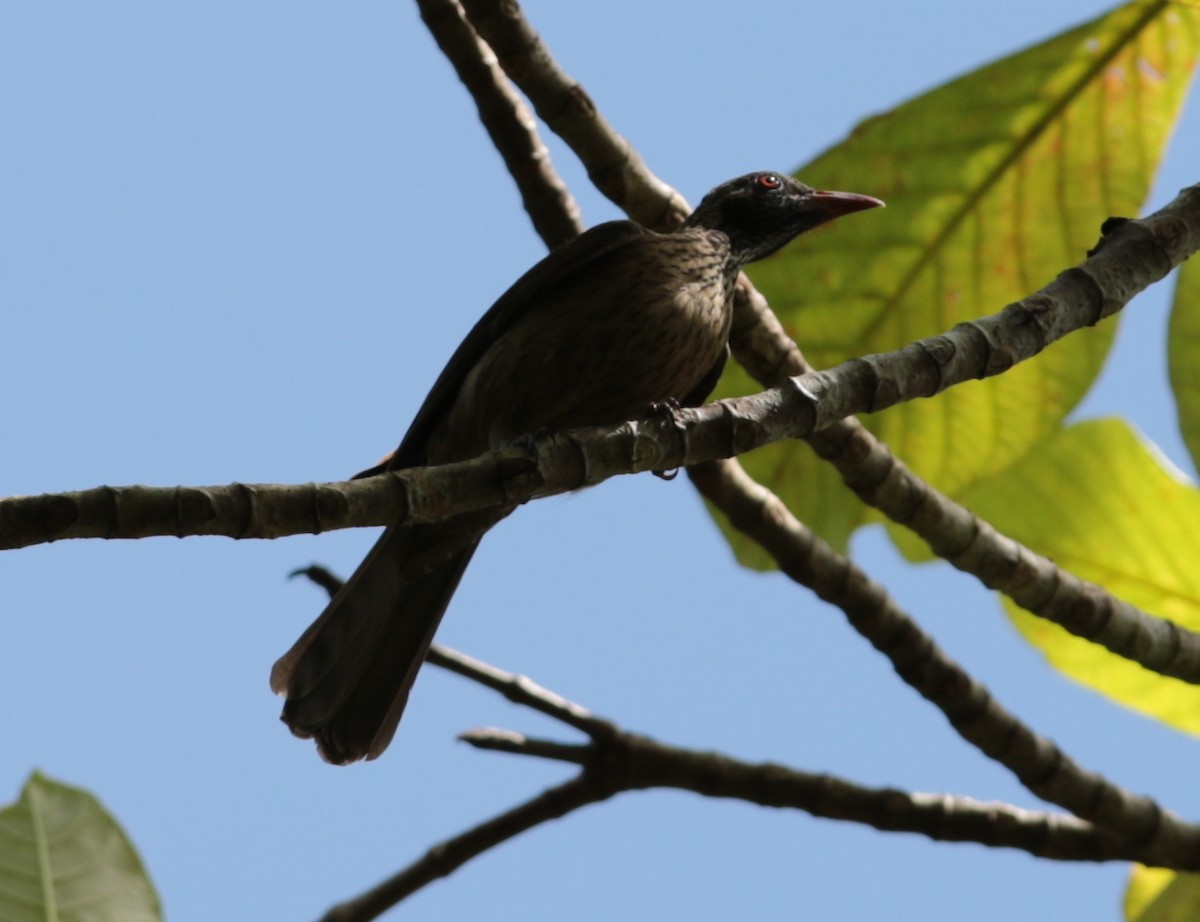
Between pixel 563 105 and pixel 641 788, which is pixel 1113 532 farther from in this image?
pixel 563 105

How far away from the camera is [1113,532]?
430 cm

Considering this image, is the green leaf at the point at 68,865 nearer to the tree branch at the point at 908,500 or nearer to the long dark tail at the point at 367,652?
the long dark tail at the point at 367,652

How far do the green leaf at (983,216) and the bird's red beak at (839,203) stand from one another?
42mm

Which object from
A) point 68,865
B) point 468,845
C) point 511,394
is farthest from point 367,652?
point 68,865

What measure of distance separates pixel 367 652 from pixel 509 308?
0.97 meters

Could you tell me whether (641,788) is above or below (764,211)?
Answer: below

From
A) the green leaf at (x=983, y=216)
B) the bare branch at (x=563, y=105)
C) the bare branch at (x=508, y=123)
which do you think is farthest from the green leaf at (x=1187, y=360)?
the bare branch at (x=508, y=123)

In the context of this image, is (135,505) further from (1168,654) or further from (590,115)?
(1168,654)

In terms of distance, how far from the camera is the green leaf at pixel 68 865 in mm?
2771

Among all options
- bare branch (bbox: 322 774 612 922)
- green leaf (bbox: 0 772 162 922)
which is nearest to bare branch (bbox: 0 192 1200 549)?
green leaf (bbox: 0 772 162 922)

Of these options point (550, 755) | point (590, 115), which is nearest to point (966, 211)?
point (590, 115)

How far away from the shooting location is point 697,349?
3938 millimetres

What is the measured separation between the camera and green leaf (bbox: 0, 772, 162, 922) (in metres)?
2.77

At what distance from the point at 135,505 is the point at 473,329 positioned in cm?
193
